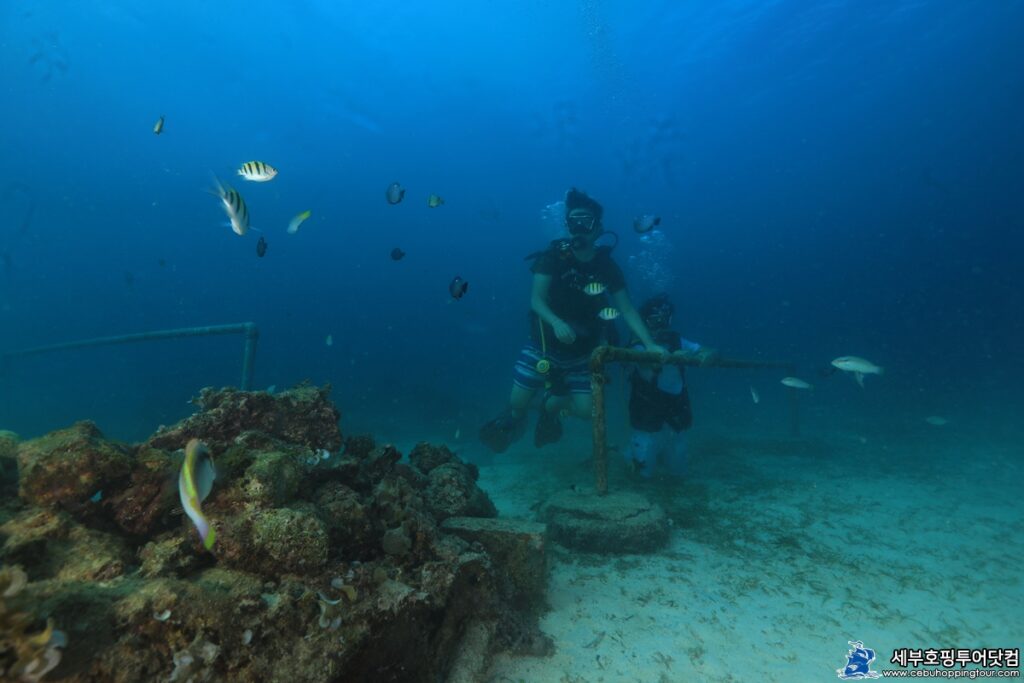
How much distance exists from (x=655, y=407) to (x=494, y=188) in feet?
265

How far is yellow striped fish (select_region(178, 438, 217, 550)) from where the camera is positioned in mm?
1764

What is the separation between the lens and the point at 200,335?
9.68 metres

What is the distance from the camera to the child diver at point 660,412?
323 inches

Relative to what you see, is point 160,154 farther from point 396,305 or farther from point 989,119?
point 989,119

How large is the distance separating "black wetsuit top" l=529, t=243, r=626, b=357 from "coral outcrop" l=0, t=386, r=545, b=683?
18.5 feet

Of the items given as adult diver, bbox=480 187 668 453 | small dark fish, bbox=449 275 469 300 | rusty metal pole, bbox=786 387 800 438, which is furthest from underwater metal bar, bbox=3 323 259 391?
rusty metal pole, bbox=786 387 800 438

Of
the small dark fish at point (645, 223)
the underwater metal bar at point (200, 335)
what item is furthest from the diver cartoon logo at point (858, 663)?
the underwater metal bar at point (200, 335)

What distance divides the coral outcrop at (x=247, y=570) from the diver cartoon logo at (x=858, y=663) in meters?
Answer: 2.43

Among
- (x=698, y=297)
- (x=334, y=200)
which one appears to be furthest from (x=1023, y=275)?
(x=334, y=200)

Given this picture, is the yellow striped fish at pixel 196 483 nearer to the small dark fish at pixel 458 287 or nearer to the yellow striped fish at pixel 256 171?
the yellow striped fish at pixel 256 171

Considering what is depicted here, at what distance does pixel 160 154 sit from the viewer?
80.0 m

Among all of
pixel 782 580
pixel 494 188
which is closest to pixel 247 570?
pixel 782 580

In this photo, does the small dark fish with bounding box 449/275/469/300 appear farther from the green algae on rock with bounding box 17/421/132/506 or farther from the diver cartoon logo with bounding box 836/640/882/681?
the diver cartoon logo with bounding box 836/640/882/681

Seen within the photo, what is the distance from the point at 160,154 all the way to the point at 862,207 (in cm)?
13462
